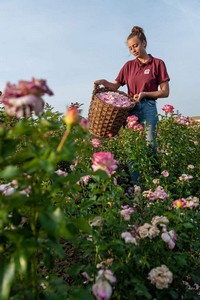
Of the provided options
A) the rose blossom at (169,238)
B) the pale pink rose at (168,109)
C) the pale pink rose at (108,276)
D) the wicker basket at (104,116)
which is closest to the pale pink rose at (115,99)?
the wicker basket at (104,116)

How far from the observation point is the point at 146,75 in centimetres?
448

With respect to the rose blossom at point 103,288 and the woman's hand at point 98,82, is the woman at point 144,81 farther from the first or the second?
the rose blossom at point 103,288

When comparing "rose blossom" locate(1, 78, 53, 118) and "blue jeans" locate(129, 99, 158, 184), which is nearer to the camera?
"rose blossom" locate(1, 78, 53, 118)

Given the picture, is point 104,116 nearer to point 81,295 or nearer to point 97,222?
point 97,222

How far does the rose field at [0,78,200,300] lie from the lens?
1.38 metres

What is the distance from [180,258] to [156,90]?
2.59 m

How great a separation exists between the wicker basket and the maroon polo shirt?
0.24 m

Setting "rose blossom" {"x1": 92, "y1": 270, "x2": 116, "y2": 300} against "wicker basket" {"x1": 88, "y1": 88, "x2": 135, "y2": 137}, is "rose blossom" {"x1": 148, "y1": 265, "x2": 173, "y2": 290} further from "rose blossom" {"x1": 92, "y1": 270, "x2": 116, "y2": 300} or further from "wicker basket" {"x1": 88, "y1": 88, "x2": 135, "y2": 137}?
"wicker basket" {"x1": 88, "y1": 88, "x2": 135, "y2": 137}

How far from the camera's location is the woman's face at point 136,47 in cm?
439

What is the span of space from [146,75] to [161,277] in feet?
9.19

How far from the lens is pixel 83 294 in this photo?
158 centimetres

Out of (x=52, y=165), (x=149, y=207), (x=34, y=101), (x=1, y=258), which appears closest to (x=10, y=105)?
(x=34, y=101)

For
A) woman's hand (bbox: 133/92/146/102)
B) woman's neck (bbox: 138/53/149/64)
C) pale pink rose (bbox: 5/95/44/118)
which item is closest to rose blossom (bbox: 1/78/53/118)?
pale pink rose (bbox: 5/95/44/118)

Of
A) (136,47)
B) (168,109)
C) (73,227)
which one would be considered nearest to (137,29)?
(136,47)
